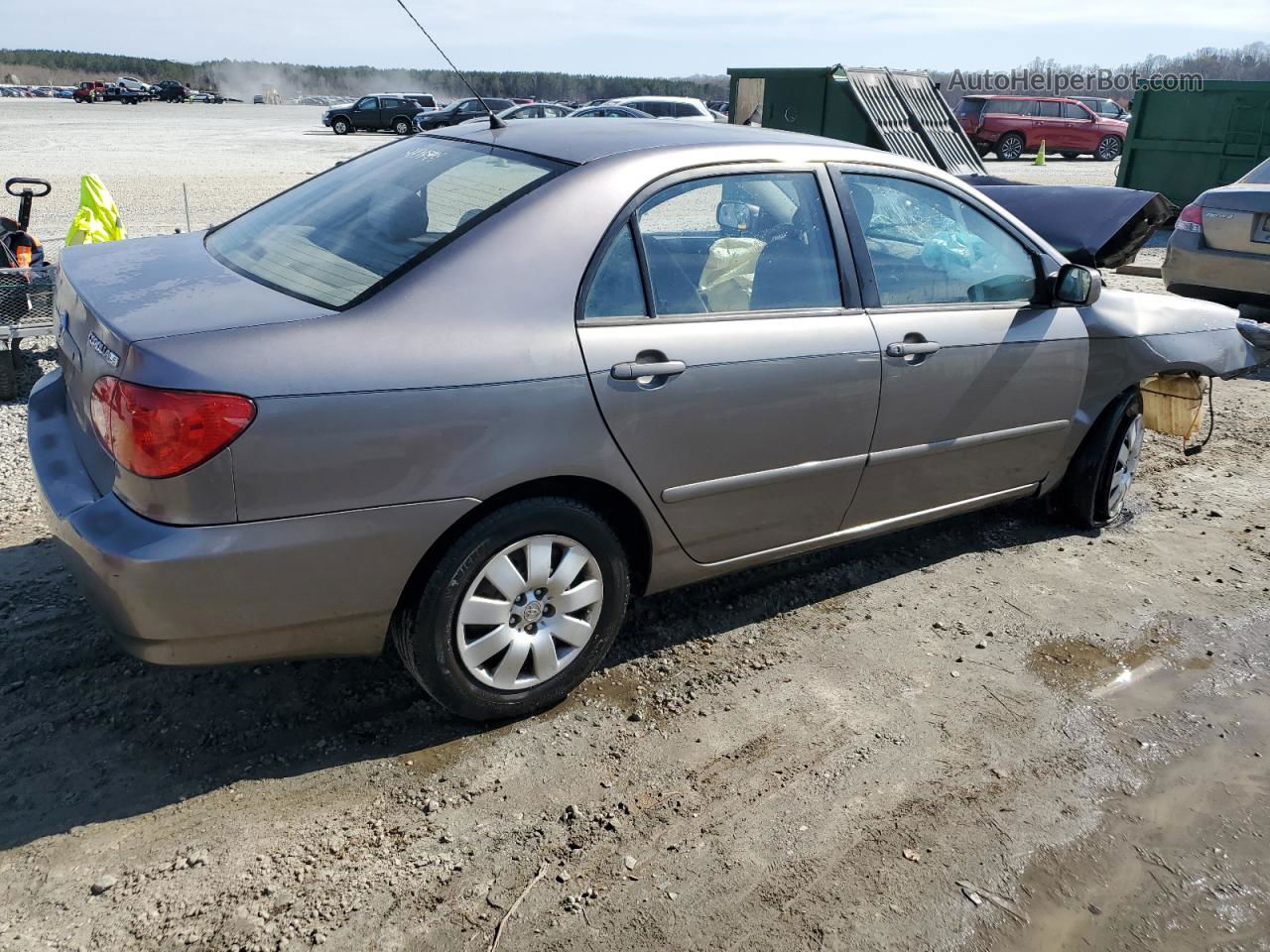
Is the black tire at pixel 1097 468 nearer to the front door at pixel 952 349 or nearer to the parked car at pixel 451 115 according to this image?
the front door at pixel 952 349

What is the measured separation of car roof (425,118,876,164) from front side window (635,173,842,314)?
16 cm

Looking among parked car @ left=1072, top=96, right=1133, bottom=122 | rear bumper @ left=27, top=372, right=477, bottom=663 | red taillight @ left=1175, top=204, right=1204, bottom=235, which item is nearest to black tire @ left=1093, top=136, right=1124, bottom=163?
parked car @ left=1072, top=96, right=1133, bottom=122

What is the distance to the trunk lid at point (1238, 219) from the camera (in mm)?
7707

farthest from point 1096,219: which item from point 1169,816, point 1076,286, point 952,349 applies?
point 1169,816

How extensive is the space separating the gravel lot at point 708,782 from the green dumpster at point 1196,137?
12672mm

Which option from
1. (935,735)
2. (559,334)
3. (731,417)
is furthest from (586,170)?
(935,735)

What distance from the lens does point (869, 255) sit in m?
3.67

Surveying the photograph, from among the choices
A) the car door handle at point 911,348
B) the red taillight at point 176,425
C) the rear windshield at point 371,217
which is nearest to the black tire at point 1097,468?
the car door handle at point 911,348

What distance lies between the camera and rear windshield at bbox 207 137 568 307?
2988 millimetres

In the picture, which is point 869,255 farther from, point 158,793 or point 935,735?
point 158,793

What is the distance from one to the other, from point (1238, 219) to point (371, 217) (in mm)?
6952

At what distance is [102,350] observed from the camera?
8.86 ft

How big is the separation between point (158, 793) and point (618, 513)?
1453 millimetres

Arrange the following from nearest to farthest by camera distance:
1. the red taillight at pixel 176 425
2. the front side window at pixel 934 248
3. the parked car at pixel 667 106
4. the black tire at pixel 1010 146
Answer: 1. the red taillight at pixel 176 425
2. the front side window at pixel 934 248
3. the parked car at pixel 667 106
4. the black tire at pixel 1010 146
